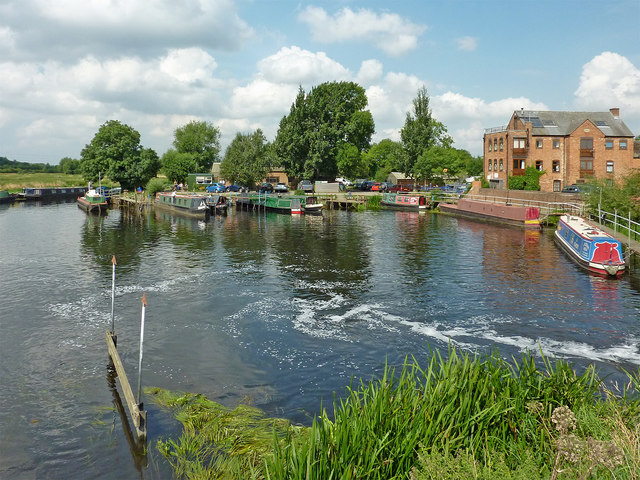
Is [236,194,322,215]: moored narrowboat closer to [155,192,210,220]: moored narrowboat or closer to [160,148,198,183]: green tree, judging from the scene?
[155,192,210,220]: moored narrowboat

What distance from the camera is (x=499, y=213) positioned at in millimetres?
64688

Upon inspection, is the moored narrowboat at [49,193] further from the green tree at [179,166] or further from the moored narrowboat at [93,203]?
the moored narrowboat at [93,203]

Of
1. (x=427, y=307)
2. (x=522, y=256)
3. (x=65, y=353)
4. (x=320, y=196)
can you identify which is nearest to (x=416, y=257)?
(x=522, y=256)

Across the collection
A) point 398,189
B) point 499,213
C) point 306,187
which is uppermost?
point 306,187

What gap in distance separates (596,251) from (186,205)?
6038cm

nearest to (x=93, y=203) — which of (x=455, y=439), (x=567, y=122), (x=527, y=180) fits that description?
(x=527, y=180)

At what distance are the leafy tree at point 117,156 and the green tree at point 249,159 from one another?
17978 millimetres

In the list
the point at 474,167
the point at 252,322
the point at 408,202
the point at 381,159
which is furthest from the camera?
the point at 381,159

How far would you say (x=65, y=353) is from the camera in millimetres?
19766

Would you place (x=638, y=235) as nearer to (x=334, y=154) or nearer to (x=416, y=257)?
(x=416, y=257)

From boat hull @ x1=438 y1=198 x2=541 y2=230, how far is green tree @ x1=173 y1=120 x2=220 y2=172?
323ft

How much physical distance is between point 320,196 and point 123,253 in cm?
5644

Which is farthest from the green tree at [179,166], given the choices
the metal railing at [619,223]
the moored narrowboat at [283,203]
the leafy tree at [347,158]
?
the metal railing at [619,223]

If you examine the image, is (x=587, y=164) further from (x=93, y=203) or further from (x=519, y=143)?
(x=93, y=203)
